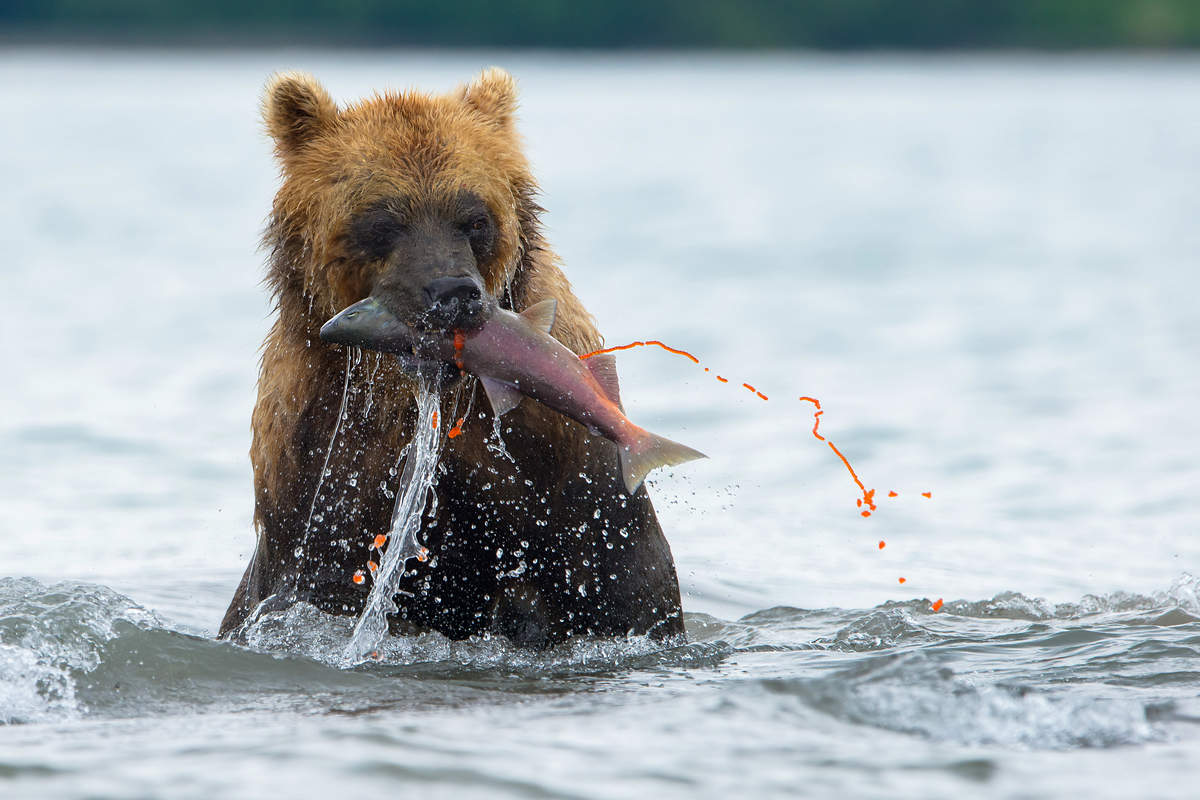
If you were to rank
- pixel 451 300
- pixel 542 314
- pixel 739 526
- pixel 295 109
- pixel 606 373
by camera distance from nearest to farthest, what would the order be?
pixel 451 300 → pixel 542 314 → pixel 606 373 → pixel 295 109 → pixel 739 526

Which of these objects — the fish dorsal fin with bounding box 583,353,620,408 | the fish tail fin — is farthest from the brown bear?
the fish tail fin

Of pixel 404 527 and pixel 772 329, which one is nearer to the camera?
pixel 404 527

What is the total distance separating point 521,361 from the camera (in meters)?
4.99

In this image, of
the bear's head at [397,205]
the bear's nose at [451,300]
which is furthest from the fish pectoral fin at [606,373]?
the bear's nose at [451,300]

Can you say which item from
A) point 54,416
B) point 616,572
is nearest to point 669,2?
point 54,416

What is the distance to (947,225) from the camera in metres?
26.0

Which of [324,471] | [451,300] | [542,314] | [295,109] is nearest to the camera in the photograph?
[451,300]

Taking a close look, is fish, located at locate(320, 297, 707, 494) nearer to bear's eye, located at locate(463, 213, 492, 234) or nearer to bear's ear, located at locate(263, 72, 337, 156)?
bear's eye, located at locate(463, 213, 492, 234)

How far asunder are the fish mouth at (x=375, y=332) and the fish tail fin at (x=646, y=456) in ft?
2.11

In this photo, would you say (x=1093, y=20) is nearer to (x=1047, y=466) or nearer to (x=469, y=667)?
(x=1047, y=466)

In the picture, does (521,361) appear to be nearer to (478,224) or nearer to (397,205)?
(478,224)

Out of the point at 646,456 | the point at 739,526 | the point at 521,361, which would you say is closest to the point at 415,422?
the point at 521,361

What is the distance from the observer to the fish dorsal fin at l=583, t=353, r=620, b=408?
5168mm

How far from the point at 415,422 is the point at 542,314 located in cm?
62
